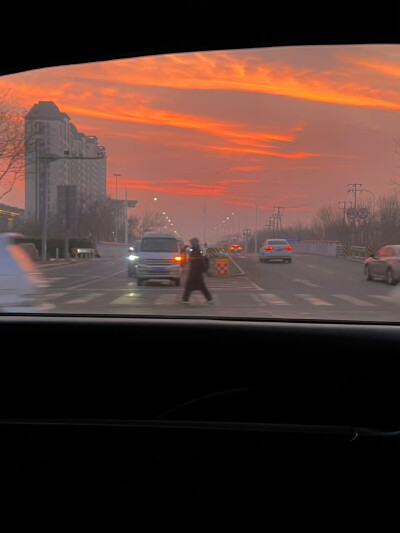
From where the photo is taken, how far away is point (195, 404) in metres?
3.49

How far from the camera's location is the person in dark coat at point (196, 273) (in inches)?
206

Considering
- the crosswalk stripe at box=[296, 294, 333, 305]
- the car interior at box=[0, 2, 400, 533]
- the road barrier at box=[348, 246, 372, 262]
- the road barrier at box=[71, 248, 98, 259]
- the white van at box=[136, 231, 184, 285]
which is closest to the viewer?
the car interior at box=[0, 2, 400, 533]

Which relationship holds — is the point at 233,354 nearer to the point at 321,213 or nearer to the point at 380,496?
the point at 380,496

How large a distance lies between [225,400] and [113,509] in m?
1.28

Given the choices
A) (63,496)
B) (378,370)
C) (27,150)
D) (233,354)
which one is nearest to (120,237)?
(27,150)

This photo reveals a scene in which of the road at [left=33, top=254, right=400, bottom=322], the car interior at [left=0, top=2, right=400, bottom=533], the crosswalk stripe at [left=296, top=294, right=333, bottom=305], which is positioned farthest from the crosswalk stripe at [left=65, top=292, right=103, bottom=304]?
the crosswalk stripe at [left=296, top=294, right=333, bottom=305]

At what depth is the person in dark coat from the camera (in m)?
5.22

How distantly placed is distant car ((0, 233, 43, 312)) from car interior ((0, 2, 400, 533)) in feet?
0.80

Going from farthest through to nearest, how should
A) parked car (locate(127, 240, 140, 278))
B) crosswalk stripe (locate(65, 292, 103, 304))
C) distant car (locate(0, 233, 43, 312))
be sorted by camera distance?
parked car (locate(127, 240, 140, 278)) → crosswalk stripe (locate(65, 292, 103, 304)) → distant car (locate(0, 233, 43, 312))

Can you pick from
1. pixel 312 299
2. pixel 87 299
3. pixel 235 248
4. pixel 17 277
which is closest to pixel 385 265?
pixel 312 299

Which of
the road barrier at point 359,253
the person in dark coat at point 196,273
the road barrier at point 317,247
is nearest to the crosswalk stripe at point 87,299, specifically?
the person in dark coat at point 196,273

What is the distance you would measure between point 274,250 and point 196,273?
42.2 inches

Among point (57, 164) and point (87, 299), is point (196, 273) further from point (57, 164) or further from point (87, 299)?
point (57, 164)

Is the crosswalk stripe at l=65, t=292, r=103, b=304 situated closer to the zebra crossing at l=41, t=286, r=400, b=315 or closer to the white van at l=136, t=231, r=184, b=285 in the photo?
the zebra crossing at l=41, t=286, r=400, b=315
